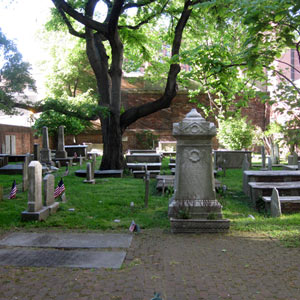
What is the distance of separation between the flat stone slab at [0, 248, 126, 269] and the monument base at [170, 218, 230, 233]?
60.8 inches

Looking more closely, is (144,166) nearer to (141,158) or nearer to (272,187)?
(141,158)

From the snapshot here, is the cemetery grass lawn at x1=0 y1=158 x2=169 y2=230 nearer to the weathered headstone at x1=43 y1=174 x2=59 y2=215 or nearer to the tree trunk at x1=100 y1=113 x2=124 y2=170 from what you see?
the weathered headstone at x1=43 y1=174 x2=59 y2=215

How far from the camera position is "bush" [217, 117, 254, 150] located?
2180 centimetres

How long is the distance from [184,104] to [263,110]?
23.8 ft

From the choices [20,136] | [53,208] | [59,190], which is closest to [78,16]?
[59,190]

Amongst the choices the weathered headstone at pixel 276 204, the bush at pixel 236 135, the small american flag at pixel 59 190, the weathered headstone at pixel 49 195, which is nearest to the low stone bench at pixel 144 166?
the bush at pixel 236 135

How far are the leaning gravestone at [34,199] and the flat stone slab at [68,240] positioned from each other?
933mm

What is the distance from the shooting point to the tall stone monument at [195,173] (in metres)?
7.36

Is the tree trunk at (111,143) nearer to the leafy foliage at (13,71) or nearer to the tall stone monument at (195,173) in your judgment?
the leafy foliage at (13,71)

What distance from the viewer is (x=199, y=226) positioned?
6949mm

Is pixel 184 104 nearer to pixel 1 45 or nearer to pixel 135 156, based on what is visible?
pixel 135 156

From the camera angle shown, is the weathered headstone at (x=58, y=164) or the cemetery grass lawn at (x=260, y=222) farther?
the weathered headstone at (x=58, y=164)

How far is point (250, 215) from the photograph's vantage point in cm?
848

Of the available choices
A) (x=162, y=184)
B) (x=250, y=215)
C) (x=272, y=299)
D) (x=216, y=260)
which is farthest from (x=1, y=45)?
(x=272, y=299)
